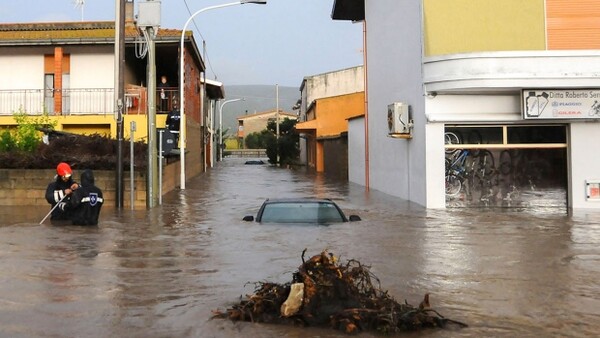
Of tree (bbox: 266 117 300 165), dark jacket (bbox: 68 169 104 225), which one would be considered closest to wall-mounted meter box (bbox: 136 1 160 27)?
dark jacket (bbox: 68 169 104 225)

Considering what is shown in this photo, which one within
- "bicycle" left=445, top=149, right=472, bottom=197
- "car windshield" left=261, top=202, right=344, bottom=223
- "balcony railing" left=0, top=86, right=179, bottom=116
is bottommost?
"car windshield" left=261, top=202, right=344, bottom=223

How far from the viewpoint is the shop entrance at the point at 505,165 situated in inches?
724

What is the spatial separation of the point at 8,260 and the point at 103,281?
238cm

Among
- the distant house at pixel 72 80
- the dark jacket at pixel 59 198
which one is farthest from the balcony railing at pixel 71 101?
the dark jacket at pixel 59 198

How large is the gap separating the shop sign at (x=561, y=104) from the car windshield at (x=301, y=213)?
6700mm

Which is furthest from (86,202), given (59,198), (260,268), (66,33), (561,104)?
(66,33)

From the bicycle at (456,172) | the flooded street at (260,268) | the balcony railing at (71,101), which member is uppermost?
the balcony railing at (71,101)

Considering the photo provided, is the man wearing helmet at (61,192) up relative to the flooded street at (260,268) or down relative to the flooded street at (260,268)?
up

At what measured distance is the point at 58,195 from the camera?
1431cm

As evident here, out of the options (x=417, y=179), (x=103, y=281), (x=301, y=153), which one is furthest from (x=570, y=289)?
(x=301, y=153)

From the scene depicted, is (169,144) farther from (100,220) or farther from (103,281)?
(103,281)

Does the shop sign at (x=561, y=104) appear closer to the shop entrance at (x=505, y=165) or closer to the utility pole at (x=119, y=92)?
the shop entrance at (x=505, y=165)

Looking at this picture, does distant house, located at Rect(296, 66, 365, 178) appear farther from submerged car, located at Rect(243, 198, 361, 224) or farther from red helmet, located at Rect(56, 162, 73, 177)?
red helmet, located at Rect(56, 162, 73, 177)

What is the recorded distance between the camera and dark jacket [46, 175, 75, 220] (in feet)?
46.7
